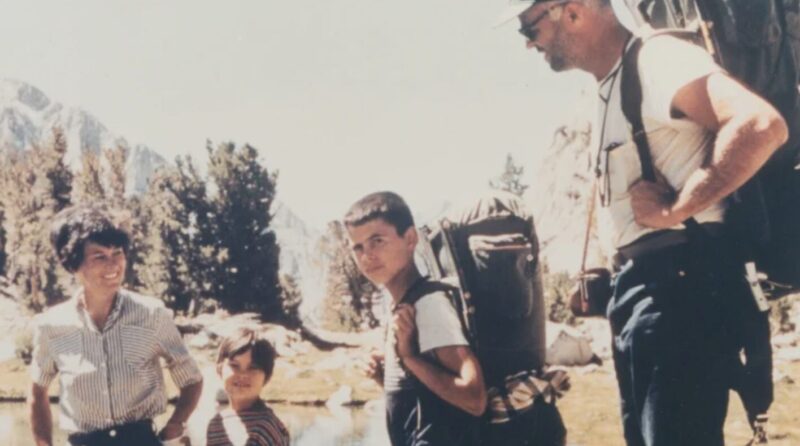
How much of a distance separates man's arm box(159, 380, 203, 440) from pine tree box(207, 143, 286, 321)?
87.2 feet

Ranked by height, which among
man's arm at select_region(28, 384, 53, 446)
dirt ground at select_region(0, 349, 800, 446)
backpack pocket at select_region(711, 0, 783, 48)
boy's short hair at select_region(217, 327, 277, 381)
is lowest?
dirt ground at select_region(0, 349, 800, 446)

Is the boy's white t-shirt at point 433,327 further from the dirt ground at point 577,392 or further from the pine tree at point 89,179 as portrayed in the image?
the pine tree at point 89,179

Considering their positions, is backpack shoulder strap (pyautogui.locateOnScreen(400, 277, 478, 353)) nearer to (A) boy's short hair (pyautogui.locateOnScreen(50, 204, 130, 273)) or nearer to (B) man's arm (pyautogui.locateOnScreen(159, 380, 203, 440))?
(B) man's arm (pyautogui.locateOnScreen(159, 380, 203, 440))

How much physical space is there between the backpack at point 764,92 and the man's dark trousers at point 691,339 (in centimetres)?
10

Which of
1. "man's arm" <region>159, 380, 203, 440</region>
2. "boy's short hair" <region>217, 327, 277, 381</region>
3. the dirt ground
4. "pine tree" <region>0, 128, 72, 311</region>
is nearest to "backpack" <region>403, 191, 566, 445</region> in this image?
"boy's short hair" <region>217, 327, 277, 381</region>

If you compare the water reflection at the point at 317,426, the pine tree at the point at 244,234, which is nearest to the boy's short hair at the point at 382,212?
the water reflection at the point at 317,426

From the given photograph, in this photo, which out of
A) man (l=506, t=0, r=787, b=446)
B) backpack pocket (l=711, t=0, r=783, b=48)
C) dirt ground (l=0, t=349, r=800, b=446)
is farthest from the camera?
dirt ground (l=0, t=349, r=800, b=446)

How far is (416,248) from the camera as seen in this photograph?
2973mm

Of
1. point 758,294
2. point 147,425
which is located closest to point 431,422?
point 758,294

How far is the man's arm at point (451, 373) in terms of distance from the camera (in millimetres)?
2648

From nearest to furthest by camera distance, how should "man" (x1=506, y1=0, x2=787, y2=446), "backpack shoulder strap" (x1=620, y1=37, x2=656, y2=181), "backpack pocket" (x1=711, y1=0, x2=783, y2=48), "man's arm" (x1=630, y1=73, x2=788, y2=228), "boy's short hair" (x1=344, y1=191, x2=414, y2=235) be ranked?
"man's arm" (x1=630, y1=73, x2=788, y2=228) → "man" (x1=506, y1=0, x2=787, y2=446) → "backpack shoulder strap" (x1=620, y1=37, x2=656, y2=181) → "backpack pocket" (x1=711, y1=0, x2=783, y2=48) → "boy's short hair" (x1=344, y1=191, x2=414, y2=235)

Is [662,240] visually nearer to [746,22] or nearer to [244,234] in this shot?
[746,22]

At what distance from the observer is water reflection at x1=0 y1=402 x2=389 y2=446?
12164 millimetres

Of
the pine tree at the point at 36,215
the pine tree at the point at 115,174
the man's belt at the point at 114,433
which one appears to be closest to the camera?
the man's belt at the point at 114,433
